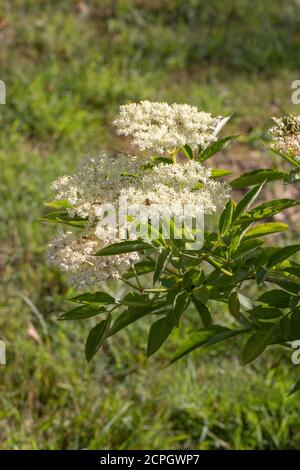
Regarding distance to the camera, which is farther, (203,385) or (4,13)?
(4,13)

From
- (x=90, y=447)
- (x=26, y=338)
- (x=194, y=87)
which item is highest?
(x=194, y=87)

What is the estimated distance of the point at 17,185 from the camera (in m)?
4.35

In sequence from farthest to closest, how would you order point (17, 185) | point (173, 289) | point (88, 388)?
point (17, 185), point (88, 388), point (173, 289)

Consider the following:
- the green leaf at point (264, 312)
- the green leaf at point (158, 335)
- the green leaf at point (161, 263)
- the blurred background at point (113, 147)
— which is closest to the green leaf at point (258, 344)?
the green leaf at point (264, 312)

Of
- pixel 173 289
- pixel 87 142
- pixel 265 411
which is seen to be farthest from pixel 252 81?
pixel 173 289

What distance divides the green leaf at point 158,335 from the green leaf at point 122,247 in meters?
0.30

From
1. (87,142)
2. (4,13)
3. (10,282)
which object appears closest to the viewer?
(10,282)

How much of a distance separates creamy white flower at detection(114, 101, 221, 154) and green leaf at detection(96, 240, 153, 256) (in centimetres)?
19

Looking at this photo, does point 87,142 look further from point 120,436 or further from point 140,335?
point 120,436

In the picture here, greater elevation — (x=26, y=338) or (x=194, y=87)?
(x=194, y=87)

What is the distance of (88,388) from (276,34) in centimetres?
328

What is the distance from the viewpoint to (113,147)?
131 inches

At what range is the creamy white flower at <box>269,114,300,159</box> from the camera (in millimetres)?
1552

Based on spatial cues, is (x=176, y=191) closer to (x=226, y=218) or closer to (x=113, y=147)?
(x=226, y=218)
